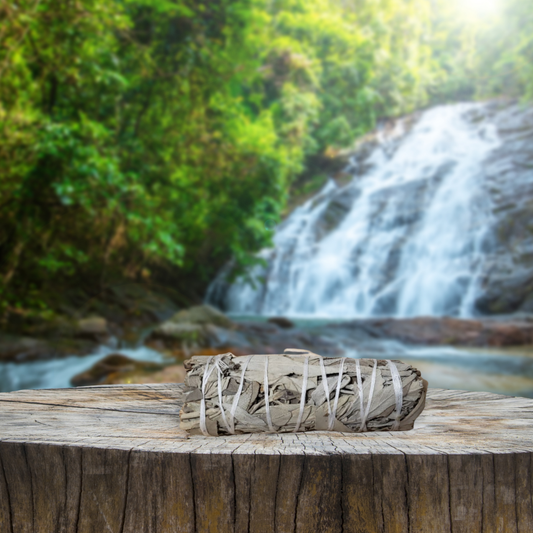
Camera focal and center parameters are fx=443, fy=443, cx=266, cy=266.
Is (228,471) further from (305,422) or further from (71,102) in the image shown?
(71,102)

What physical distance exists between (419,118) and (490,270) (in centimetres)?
136

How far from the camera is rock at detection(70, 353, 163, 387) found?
2271mm

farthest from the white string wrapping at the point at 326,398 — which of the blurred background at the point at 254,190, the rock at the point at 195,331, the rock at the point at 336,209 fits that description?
the rock at the point at 336,209

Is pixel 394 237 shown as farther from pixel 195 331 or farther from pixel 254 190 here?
pixel 195 331

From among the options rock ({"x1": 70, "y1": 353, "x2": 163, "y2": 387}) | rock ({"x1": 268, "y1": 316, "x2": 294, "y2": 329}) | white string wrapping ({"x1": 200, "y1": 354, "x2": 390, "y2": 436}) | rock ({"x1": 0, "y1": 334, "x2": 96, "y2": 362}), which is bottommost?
rock ({"x1": 70, "y1": 353, "x2": 163, "y2": 387})

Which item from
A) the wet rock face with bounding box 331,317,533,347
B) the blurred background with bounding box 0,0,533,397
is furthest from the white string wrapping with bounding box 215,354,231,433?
the wet rock face with bounding box 331,317,533,347

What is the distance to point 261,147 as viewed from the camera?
10.1 feet

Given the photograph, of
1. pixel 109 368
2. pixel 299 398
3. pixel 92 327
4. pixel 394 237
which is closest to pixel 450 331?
pixel 394 237

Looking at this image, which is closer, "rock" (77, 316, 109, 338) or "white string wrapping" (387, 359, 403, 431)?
"white string wrapping" (387, 359, 403, 431)

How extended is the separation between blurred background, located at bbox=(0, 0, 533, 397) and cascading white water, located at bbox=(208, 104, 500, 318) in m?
0.02

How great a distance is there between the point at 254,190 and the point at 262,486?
8.95 ft

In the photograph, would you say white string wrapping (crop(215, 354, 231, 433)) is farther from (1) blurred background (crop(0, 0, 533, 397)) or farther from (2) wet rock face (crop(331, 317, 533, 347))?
(2) wet rock face (crop(331, 317, 533, 347))

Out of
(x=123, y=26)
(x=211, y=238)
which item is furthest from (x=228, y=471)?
(x=123, y=26)

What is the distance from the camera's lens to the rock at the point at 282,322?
283cm
